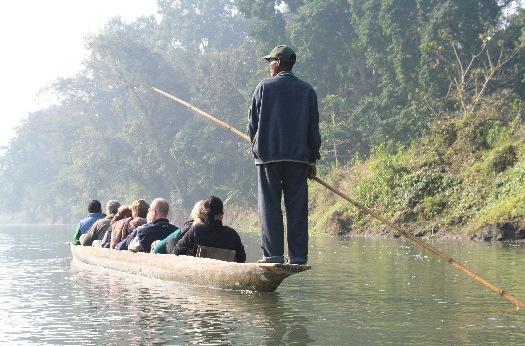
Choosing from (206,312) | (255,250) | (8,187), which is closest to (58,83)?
(8,187)

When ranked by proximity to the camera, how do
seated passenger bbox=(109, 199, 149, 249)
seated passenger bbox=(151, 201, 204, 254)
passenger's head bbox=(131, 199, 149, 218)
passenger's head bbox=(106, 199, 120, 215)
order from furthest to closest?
passenger's head bbox=(106, 199, 120, 215), passenger's head bbox=(131, 199, 149, 218), seated passenger bbox=(109, 199, 149, 249), seated passenger bbox=(151, 201, 204, 254)

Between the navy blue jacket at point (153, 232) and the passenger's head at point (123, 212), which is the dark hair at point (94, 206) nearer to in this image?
the passenger's head at point (123, 212)

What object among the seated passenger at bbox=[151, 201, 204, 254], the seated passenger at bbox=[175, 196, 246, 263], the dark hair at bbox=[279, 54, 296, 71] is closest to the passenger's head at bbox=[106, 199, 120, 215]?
the seated passenger at bbox=[151, 201, 204, 254]

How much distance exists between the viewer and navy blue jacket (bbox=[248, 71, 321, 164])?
8.62 m

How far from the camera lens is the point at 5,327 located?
274 inches

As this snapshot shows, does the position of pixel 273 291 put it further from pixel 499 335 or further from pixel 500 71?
pixel 500 71

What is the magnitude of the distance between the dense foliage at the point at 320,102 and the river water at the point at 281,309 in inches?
491

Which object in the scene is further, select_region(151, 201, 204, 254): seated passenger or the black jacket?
select_region(151, 201, 204, 254): seated passenger

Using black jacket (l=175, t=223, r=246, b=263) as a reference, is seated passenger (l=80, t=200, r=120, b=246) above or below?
above

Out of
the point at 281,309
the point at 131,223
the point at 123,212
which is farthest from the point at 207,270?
the point at 123,212

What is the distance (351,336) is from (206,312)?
177 cm

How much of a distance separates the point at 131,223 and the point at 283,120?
4783 millimetres

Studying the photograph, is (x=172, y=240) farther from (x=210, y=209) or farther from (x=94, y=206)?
(x=94, y=206)

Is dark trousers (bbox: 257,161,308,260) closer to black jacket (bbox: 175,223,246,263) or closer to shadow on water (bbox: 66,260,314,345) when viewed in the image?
shadow on water (bbox: 66,260,314,345)
